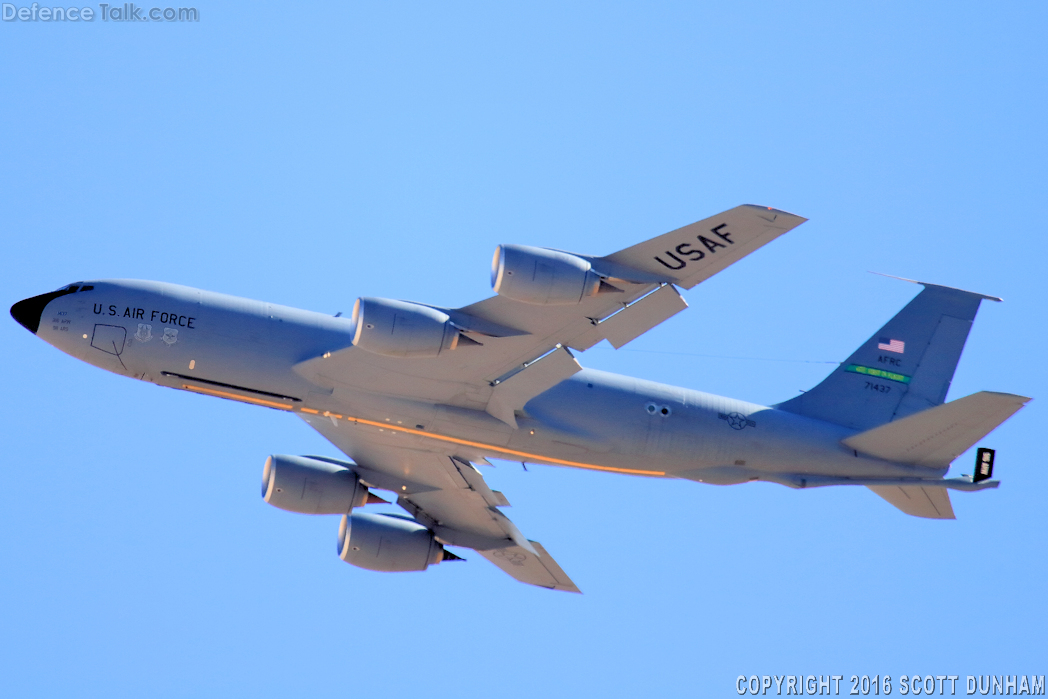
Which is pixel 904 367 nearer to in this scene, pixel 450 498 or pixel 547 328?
pixel 547 328

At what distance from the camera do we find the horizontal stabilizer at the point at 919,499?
103 ft

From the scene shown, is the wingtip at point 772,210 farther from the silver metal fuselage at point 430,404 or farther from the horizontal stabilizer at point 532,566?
the horizontal stabilizer at point 532,566

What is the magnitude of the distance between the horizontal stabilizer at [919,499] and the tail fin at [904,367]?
1.89 m

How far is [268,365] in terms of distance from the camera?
1108 inches

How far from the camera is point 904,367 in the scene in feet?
108

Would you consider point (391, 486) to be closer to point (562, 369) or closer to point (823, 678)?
point (562, 369)

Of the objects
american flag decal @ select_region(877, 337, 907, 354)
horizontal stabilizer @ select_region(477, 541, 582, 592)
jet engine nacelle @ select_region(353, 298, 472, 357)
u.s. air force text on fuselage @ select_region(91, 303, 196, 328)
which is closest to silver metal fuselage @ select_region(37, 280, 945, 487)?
u.s. air force text on fuselage @ select_region(91, 303, 196, 328)

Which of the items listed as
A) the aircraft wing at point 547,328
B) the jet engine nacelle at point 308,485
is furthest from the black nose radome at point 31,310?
the jet engine nacelle at point 308,485

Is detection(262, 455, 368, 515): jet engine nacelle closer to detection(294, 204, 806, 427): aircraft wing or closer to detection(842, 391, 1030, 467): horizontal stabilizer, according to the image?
detection(294, 204, 806, 427): aircraft wing

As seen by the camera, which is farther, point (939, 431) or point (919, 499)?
point (919, 499)

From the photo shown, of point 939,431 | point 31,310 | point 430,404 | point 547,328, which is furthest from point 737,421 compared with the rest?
point 31,310

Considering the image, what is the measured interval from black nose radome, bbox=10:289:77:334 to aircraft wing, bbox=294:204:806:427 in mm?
6024

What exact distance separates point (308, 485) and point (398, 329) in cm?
723

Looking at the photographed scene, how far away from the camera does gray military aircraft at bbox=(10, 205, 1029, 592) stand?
86.2ft
